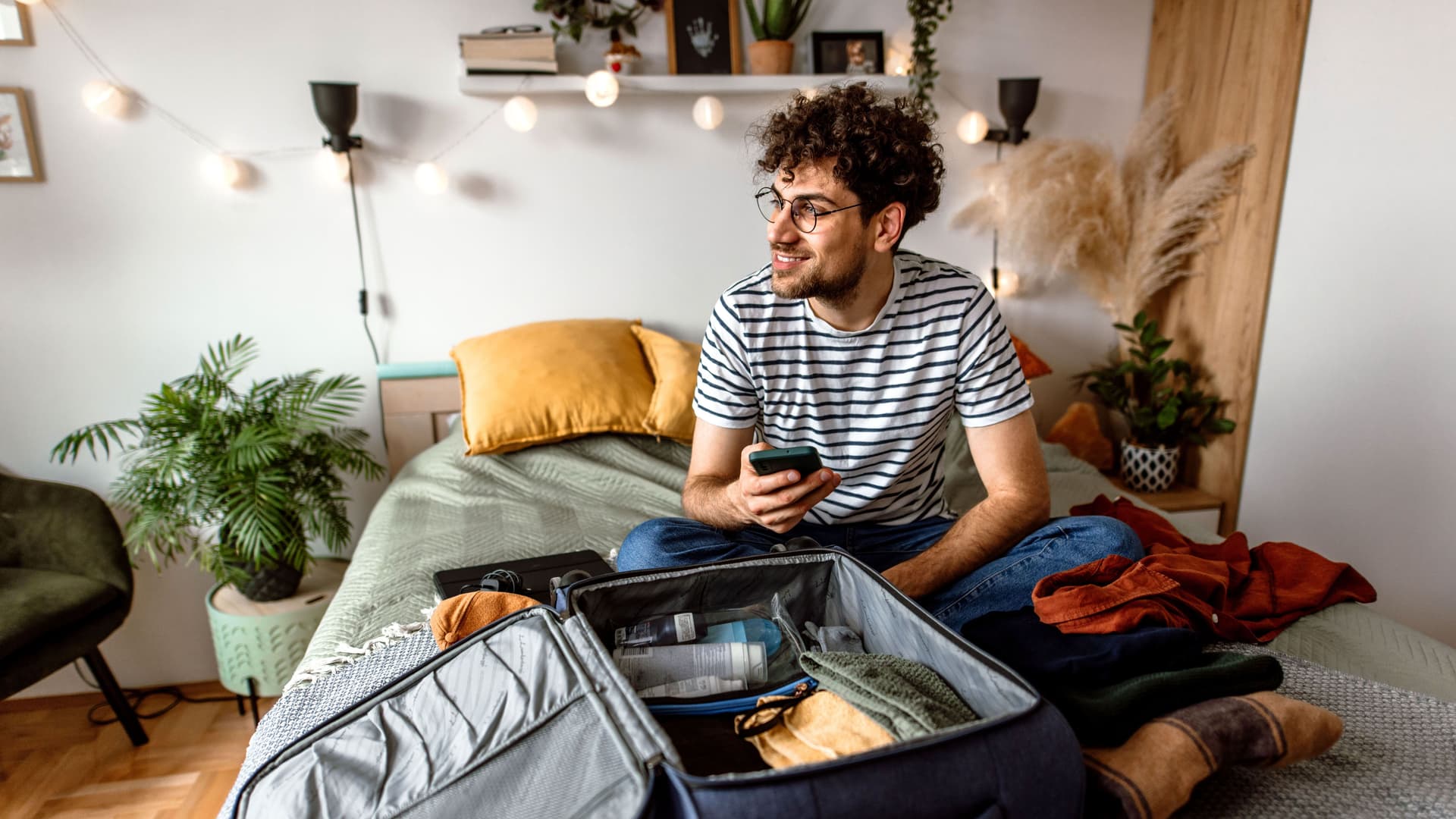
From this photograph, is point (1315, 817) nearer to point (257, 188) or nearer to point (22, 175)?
point (257, 188)

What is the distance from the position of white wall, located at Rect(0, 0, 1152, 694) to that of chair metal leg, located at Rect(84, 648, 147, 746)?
1.12ft

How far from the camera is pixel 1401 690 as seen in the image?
1.12 metres

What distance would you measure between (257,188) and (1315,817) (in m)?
2.47

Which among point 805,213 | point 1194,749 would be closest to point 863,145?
point 805,213

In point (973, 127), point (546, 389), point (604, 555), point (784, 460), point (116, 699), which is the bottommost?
point (116, 699)

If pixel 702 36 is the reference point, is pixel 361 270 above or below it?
below

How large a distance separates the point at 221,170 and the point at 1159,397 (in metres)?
2.60

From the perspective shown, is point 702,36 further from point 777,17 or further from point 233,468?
point 233,468

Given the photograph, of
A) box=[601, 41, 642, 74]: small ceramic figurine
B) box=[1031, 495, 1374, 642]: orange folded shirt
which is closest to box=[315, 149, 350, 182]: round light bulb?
box=[601, 41, 642, 74]: small ceramic figurine

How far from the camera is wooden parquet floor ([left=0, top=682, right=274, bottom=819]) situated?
6.02 ft

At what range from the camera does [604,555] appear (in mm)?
1673

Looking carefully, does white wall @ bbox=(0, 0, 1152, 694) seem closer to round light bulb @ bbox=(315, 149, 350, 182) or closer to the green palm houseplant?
round light bulb @ bbox=(315, 149, 350, 182)

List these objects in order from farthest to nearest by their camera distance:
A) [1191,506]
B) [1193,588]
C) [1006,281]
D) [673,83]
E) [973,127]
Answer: [1006,281]
[973,127]
[1191,506]
[673,83]
[1193,588]

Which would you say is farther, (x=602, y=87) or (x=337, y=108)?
(x=602, y=87)
